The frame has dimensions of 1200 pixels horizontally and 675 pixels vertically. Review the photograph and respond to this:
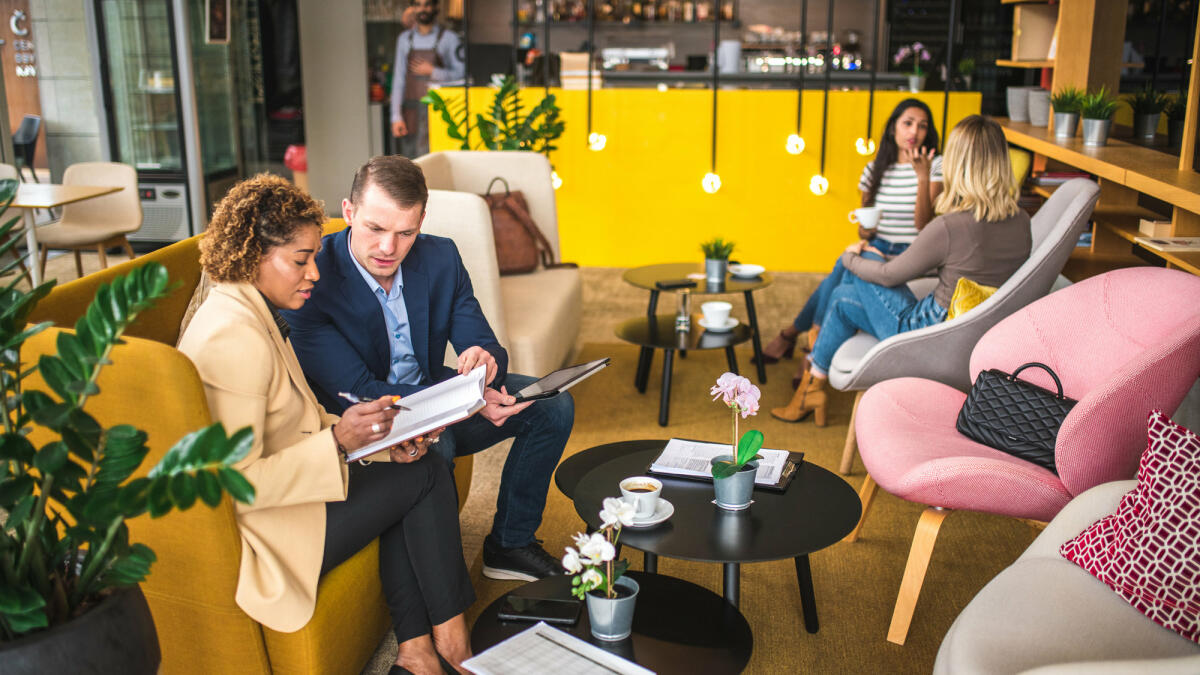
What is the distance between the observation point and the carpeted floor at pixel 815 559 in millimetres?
2295

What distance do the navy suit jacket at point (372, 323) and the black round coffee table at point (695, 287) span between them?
1471mm

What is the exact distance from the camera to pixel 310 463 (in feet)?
5.95

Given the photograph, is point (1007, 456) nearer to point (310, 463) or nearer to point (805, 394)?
point (805, 394)

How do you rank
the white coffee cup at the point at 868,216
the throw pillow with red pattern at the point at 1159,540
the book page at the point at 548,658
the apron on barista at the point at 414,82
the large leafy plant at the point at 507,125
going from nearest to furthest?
the book page at the point at 548,658
the throw pillow with red pattern at the point at 1159,540
the white coffee cup at the point at 868,216
the large leafy plant at the point at 507,125
the apron on barista at the point at 414,82

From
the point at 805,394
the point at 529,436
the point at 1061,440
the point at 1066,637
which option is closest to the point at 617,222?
the point at 805,394

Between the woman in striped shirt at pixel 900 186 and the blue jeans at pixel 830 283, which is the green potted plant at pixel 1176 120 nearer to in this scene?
the woman in striped shirt at pixel 900 186

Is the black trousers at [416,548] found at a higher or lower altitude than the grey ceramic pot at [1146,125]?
lower

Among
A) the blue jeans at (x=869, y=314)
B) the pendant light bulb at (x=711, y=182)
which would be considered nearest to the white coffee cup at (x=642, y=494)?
the blue jeans at (x=869, y=314)

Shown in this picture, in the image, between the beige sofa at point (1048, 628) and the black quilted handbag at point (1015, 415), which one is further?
the black quilted handbag at point (1015, 415)

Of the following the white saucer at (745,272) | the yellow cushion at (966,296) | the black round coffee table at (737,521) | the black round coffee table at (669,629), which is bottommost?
the black round coffee table at (669,629)

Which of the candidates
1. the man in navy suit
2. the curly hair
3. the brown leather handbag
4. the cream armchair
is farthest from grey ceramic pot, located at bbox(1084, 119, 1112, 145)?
the curly hair

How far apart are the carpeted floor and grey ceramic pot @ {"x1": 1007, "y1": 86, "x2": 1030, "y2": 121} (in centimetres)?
260

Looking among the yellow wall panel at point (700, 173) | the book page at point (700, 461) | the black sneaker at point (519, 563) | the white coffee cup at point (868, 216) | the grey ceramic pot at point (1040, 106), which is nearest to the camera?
the book page at point (700, 461)

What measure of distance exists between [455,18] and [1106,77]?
5723 mm
